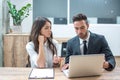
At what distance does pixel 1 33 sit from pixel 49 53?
1.52m

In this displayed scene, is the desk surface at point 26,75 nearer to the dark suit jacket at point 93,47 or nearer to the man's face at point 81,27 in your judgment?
the dark suit jacket at point 93,47

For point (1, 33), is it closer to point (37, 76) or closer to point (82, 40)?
point (82, 40)

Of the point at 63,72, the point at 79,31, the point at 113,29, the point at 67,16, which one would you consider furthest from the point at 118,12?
the point at 63,72

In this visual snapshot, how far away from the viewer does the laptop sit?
1761mm

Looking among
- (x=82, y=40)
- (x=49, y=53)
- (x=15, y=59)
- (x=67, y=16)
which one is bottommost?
(x=15, y=59)

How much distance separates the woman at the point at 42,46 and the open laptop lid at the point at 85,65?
1.82 ft

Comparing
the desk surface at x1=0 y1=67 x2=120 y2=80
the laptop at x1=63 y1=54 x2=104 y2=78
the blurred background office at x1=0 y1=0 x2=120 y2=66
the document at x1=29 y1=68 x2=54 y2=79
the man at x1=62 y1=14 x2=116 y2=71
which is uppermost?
the blurred background office at x1=0 y1=0 x2=120 y2=66

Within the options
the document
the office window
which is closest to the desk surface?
the document

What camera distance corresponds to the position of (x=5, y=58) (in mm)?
3838

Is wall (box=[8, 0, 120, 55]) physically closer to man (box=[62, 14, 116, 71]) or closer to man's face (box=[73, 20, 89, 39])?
man (box=[62, 14, 116, 71])

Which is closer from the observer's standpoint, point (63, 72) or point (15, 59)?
point (63, 72)

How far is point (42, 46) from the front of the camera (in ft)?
7.86

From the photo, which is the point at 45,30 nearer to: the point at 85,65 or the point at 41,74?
the point at 41,74

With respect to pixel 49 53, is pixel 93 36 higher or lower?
higher
